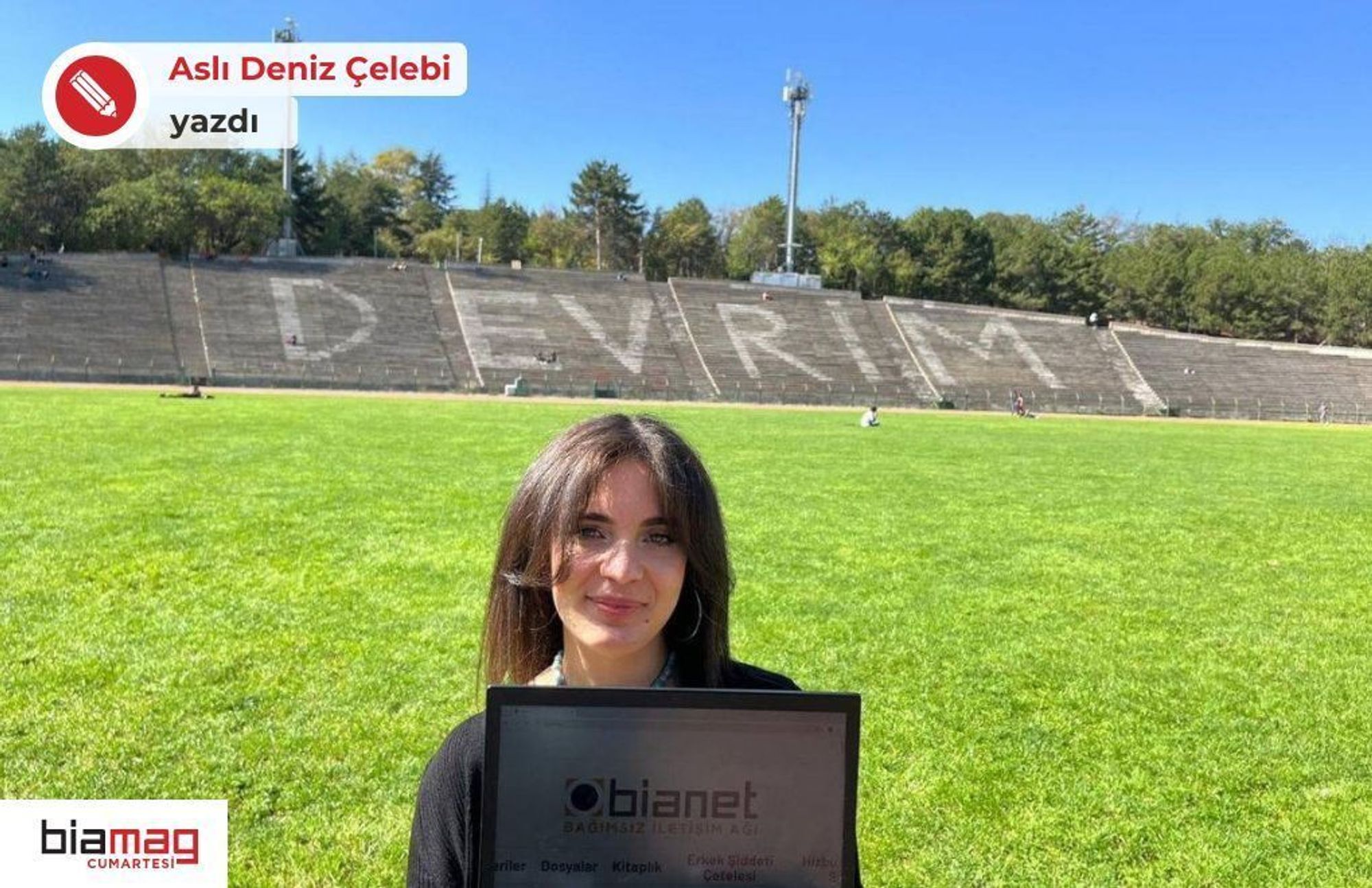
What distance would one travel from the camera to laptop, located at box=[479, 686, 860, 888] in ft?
4.24

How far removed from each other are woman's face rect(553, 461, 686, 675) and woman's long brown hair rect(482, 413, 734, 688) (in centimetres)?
2

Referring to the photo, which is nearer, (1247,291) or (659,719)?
(659,719)

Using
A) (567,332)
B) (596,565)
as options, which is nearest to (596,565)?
(596,565)

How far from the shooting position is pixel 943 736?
490 centimetres

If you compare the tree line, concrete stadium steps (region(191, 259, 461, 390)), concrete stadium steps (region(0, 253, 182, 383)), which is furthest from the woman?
the tree line

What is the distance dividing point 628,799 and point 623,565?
0.52 m

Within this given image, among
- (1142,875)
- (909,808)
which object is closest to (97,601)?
(909,808)

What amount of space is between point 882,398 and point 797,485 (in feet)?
124

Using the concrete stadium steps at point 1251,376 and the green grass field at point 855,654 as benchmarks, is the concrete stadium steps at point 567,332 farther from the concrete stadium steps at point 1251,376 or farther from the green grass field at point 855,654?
the green grass field at point 855,654

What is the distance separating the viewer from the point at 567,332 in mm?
54062

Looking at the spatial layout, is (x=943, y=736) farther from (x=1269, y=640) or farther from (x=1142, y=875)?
(x=1269, y=640)

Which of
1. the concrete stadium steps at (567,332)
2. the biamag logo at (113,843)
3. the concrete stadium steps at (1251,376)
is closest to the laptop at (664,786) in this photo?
the biamag logo at (113,843)

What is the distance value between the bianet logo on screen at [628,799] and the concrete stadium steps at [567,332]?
45.4m

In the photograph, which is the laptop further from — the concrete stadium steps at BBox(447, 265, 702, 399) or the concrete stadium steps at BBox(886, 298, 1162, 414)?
the concrete stadium steps at BBox(886, 298, 1162, 414)
